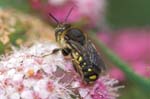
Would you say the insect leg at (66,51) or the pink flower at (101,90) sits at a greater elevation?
the insect leg at (66,51)

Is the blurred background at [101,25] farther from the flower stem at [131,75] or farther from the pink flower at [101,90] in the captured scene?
the pink flower at [101,90]

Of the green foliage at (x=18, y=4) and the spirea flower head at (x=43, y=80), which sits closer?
the spirea flower head at (x=43, y=80)

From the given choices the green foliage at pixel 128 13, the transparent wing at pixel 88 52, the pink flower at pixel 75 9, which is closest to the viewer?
the transparent wing at pixel 88 52

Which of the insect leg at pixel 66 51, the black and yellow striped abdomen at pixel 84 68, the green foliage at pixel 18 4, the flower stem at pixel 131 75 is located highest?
the green foliage at pixel 18 4

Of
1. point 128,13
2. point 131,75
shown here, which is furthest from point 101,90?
point 128,13

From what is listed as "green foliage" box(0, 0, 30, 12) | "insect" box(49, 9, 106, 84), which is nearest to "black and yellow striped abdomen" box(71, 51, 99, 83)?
"insect" box(49, 9, 106, 84)

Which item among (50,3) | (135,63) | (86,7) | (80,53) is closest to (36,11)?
(50,3)

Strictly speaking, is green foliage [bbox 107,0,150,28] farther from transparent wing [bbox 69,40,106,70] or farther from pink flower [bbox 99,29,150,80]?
transparent wing [bbox 69,40,106,70]

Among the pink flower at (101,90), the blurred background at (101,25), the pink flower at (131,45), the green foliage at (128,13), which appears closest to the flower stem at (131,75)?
the blurred background at (101,25)
